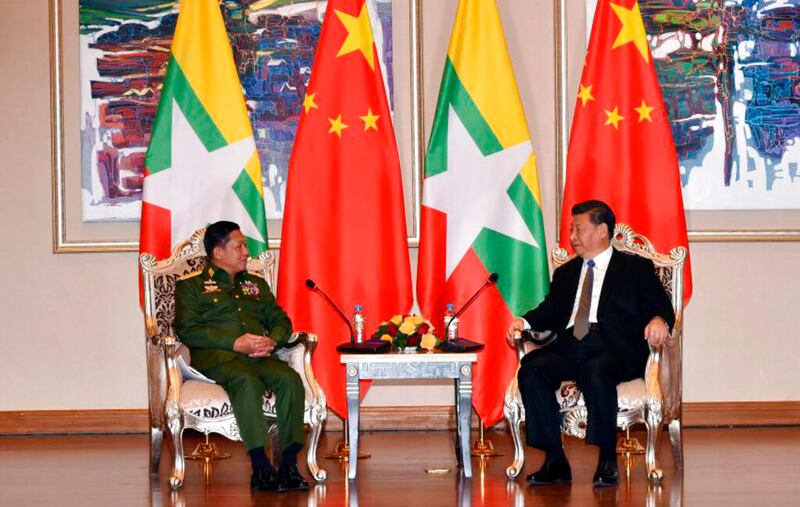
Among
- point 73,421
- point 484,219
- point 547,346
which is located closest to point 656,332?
point 547,346

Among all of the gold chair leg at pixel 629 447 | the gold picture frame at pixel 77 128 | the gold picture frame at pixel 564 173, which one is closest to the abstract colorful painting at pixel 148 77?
the gold picture frame at pixel 77 128

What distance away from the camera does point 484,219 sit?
19.9 feet

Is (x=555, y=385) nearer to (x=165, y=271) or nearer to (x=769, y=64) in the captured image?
(x=165, y=271)

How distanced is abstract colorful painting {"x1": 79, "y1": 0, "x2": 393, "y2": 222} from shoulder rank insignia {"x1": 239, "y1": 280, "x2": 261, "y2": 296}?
1.31 meters

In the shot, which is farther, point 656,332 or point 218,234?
point 218,234

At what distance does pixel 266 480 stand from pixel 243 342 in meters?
0.66

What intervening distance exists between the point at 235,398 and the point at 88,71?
2794 mm

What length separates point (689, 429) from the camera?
6.58 metres

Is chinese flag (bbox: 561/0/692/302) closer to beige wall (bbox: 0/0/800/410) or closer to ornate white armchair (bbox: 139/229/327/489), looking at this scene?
beige wall (bbox: 0/0/800/410)

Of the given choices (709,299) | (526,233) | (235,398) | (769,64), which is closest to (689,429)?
(709,299)

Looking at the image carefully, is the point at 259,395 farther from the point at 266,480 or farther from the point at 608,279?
the point at 608,279

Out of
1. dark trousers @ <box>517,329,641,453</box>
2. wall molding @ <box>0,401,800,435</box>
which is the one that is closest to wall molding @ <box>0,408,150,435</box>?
wall molding @ <box>0,401,800,435</box>

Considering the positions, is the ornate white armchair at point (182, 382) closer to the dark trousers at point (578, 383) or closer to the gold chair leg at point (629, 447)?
the dark trousers at point (578, 383)

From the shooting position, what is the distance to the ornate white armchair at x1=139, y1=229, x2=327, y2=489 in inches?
190
